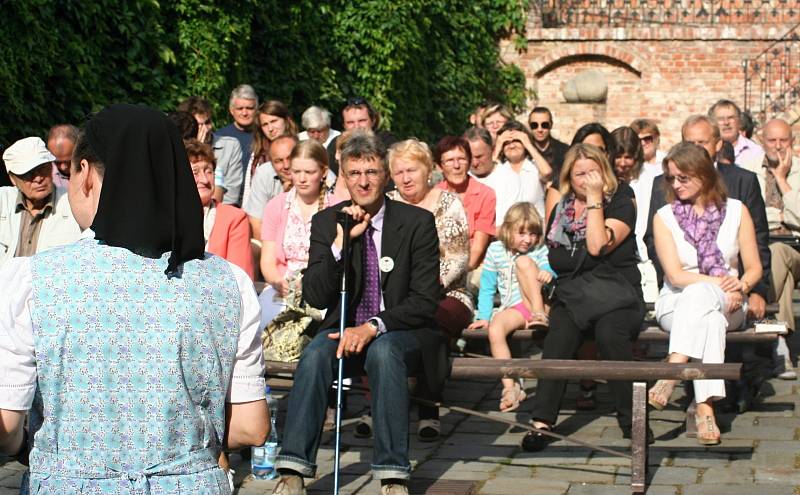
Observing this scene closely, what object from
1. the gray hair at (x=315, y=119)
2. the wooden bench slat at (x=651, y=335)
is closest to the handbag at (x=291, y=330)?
the wooden bench slat at (x=651, y=335)

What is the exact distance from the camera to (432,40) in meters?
21.4

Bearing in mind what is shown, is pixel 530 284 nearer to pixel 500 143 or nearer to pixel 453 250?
pixel 453 250

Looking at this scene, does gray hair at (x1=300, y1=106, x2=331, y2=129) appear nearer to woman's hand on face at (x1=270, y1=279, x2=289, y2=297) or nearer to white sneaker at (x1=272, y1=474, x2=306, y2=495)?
woman's hand on face at (x1=270, y1=279, x2=289, y2=297)

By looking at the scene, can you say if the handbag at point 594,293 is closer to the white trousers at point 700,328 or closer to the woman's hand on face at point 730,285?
the white trousers at point 700,328

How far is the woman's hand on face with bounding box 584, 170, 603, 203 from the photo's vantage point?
26.0ft

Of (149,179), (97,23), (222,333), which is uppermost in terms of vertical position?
(97,23)

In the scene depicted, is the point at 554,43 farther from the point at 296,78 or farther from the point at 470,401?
the point at 470,401

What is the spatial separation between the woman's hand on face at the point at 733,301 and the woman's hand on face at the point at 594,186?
3.10 ft

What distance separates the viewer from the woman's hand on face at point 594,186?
7910 millimetres

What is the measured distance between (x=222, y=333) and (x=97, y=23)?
30.6 ft

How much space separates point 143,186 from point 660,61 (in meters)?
21.1

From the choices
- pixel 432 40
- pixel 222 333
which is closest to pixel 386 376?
A: pixel 222 333

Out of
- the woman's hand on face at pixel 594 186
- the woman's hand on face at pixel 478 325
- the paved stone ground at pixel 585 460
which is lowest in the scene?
the paved stone ground at pixel 585 460

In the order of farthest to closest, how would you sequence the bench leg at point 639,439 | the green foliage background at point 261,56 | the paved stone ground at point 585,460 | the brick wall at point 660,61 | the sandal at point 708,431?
the brick wall at point 660,61, the green foliage background at point 261,56, the sandal at point 708,431, the paved stone ground at point 585,460, the bench leg at point 639,439
